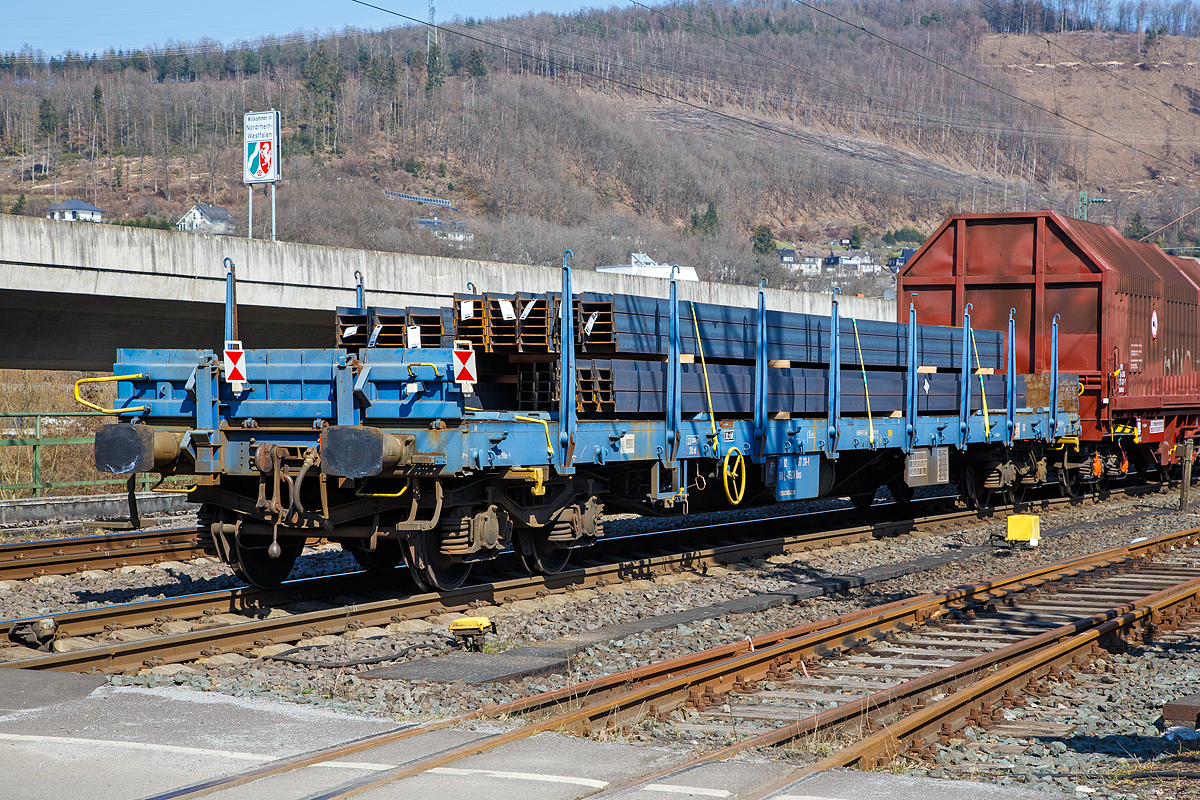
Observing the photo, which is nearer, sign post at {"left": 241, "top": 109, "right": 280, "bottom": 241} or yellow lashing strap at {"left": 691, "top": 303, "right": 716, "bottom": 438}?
yellow lashing strap at {"left": 691, "top": 303, "right": 716, "bottom": 438}

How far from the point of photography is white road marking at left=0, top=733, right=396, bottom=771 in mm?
4793

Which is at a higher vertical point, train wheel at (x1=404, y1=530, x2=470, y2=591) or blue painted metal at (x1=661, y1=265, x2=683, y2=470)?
blue painted metal at (x1=661, y1=265, x2=683, y2=470)

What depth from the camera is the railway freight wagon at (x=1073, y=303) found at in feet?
55.6

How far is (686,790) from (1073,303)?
14648 mm

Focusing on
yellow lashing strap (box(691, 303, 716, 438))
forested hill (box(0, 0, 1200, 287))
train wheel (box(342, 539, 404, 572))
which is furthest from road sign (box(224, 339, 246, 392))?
forested hill (box(0, 0, 1200, 287))

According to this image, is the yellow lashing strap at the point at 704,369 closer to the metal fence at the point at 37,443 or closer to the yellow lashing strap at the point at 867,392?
the yellow lashing strap at the point at 867,392

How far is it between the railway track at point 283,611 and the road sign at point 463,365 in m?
1.94

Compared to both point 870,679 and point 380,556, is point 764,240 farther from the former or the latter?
point 870,679

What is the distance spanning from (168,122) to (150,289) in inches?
4970

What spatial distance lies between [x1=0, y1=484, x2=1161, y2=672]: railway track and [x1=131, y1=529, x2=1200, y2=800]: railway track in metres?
2.00

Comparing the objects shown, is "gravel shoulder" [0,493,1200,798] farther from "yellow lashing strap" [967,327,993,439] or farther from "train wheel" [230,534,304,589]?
"yellow lashing strap" [967,327,993,439]

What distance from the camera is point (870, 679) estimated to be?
709 centimetres

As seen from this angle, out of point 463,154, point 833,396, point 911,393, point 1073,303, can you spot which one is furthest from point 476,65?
point 833,396

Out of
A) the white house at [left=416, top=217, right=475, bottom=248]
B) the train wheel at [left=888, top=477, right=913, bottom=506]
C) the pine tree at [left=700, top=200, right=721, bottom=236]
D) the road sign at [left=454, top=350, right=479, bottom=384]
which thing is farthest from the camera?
the pine tree at [left=700, top=200, right=721, bottom=236]
